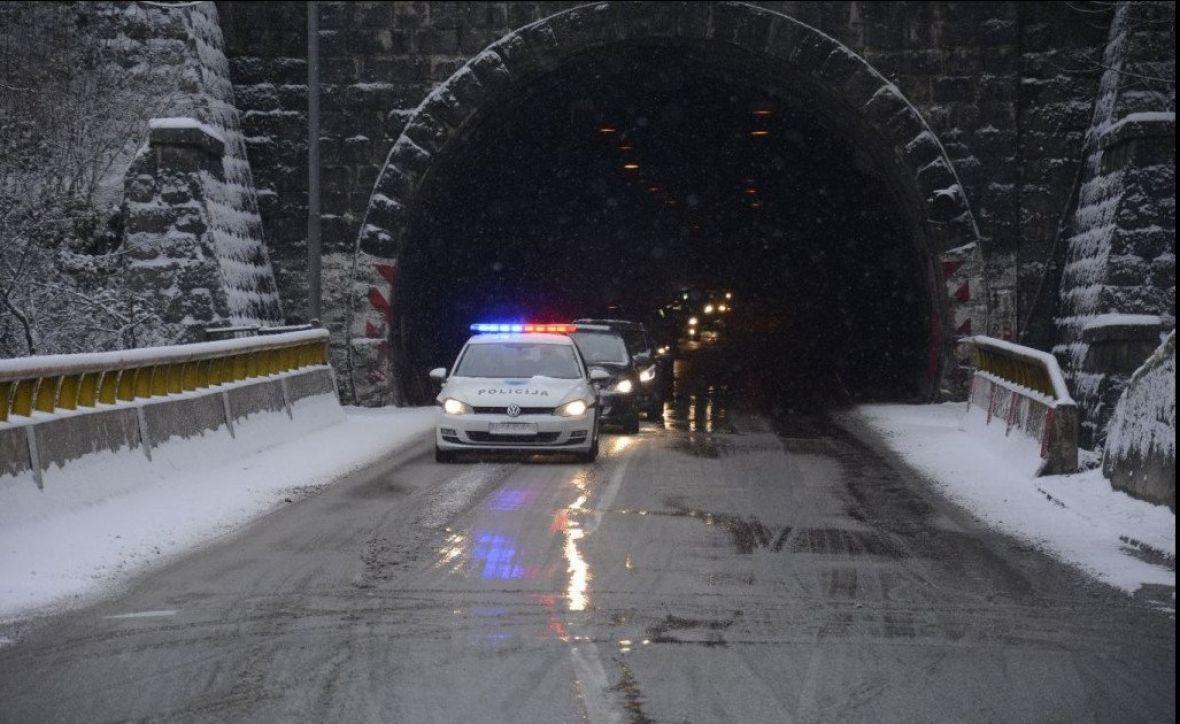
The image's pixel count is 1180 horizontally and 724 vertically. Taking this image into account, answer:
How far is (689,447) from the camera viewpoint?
20531 mm

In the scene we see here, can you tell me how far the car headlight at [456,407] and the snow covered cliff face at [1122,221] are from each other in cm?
940

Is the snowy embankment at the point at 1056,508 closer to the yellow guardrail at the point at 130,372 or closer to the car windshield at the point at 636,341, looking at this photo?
the car windshield at the point at 636,341

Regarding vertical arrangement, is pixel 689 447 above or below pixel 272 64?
below

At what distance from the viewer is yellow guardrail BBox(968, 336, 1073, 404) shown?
16719 millimetres

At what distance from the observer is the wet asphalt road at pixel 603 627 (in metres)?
7.05

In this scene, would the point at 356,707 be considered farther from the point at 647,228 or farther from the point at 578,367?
the point at 647,228

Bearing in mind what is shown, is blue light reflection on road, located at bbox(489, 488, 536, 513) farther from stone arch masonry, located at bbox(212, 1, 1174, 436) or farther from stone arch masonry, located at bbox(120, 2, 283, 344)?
stone arch masonry, located at bbox(212, 1, 1174, 436)

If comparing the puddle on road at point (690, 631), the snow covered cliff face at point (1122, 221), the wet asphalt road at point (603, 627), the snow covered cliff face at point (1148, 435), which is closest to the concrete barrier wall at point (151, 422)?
the wet asphalt road at point (603, 627)

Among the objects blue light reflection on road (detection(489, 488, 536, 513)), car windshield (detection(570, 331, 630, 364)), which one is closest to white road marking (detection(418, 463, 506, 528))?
blue light reflection on road (detection(489, 488, 536, 513))

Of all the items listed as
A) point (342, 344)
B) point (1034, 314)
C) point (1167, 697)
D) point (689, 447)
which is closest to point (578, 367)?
point (689, 447)

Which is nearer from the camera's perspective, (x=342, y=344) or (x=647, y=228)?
(x=342, y=344)

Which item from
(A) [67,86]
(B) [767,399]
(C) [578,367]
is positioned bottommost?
(B) [767,399]

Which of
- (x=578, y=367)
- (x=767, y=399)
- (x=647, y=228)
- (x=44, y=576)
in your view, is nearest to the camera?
(x=44, y=576)

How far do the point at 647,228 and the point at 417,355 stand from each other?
2888 centimetres
